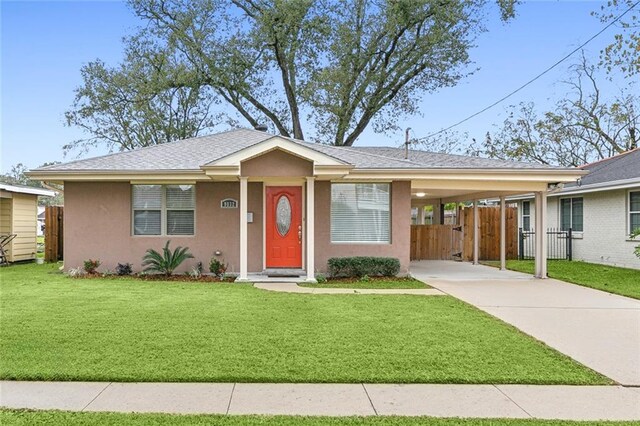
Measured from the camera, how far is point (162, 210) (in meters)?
12.1

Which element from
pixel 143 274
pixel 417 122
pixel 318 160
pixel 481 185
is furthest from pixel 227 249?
pixel 417 122

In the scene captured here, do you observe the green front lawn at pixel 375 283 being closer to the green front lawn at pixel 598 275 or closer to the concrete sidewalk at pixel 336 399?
the green front lawn at pixel 598 275

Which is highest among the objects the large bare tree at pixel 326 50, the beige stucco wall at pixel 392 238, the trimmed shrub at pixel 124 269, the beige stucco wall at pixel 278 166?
the large bare tree at pixel 326 50

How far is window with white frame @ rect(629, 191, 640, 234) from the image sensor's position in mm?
14250

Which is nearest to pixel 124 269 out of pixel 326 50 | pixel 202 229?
pixel 202 229

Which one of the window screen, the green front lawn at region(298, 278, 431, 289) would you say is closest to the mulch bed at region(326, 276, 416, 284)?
the green front lawn at region(298, 278, 431, 289)

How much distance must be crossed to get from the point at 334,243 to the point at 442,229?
24.6 feet

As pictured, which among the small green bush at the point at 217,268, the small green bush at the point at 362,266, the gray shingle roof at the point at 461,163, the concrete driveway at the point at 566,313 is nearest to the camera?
the concrete driveway at the point at 566,313

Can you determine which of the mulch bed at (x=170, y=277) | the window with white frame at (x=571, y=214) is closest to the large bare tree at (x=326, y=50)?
the window with white frame at (x=571, y=214)

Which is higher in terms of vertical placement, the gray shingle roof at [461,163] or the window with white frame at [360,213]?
the gray shingle roof at [461,163]

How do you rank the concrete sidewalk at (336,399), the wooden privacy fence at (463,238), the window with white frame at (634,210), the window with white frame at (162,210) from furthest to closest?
the wooden privacy fence at (463,238) → the window with white frame at (634,210) → the window with white frame at (162,210) → the concrete sidewalk at (336,399)

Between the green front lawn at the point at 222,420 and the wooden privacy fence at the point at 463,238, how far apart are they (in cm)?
1403

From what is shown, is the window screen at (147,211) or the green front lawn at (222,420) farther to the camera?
the window screen at (147,211)

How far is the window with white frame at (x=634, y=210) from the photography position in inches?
561
